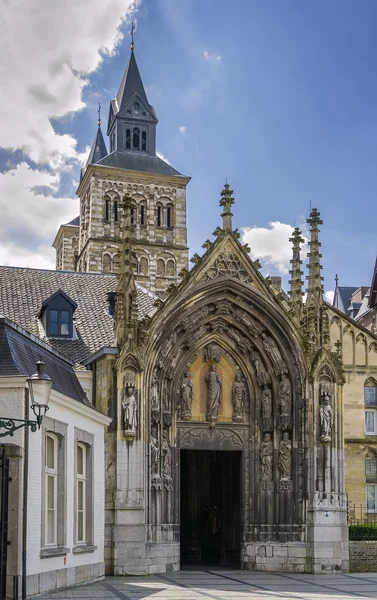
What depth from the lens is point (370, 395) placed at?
44594 mm

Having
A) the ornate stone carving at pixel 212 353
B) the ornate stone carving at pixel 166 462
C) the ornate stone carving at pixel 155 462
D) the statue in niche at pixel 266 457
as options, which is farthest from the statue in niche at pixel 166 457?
the statue in niche at pixel 266 457

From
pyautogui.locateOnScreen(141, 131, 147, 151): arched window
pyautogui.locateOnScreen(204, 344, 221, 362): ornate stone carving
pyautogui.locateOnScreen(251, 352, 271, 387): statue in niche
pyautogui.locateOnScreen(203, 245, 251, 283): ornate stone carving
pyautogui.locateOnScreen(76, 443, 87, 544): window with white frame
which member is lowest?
pyautogui.locateOnScreen(76, 443, 87, 544): window with white frame

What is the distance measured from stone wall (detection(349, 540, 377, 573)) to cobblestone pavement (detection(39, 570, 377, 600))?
1086 mm

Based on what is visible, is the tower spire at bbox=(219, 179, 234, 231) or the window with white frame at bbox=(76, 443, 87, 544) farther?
the tower spire at bbox=(219, 179, 234, 231)

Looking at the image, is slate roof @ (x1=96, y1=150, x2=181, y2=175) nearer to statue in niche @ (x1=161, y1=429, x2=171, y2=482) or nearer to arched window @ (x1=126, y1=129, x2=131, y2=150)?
arched window @ (x1=126, y1=129, x2=131, y2=150)

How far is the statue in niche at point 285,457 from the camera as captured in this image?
1123 inches

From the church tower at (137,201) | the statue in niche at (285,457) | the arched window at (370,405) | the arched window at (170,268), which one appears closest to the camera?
the statue in niche at (285,457)

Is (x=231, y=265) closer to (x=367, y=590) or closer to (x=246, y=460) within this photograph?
(x=246, y=460)

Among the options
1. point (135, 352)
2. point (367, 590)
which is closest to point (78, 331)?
point (135, 352)

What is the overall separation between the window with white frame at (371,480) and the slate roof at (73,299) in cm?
1578

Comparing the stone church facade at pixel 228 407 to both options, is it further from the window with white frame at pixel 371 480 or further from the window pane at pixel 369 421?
the window pane at pixel 369 421

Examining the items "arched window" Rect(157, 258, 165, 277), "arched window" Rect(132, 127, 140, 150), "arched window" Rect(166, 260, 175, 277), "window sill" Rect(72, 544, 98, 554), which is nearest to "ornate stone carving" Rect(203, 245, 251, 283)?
"window sill" Rect(72, 544, 98, 554)

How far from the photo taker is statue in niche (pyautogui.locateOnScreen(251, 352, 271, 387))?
29234mm

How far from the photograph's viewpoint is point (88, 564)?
914 inches
